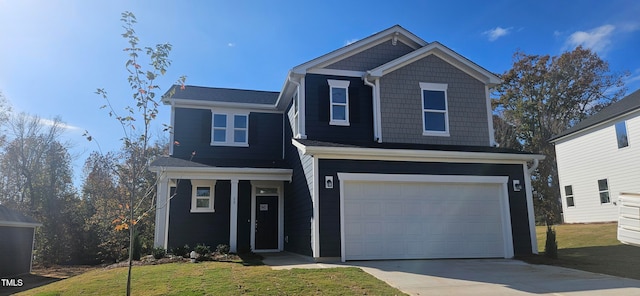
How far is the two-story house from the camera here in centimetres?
1111

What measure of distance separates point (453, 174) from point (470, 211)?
113cm

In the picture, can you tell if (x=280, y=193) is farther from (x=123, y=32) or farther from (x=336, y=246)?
(x=123, y=32)

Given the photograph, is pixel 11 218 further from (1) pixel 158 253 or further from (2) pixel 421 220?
(2) pixel 421 220

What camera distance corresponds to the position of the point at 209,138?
51.5 ft

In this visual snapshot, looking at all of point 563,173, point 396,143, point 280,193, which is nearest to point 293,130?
point 280,193

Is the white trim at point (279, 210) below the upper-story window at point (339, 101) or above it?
below

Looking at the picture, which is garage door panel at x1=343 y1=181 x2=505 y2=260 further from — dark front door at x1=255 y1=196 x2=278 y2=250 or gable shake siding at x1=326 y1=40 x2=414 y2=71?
dark front door at x1=255 y1=196 x2=278 y2=250

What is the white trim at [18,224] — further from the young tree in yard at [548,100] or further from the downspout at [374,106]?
the young tree in yard at [548,100]

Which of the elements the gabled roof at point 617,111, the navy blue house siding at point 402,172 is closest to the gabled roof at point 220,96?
the navy blue house siding at point 402,172

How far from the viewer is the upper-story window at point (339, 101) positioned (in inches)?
507

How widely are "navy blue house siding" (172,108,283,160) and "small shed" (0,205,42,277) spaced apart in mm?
6801

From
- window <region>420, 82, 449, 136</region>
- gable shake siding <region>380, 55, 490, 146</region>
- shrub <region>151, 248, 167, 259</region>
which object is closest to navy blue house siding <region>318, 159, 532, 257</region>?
gable shake siding <region>380, 55, 490, 146</region>

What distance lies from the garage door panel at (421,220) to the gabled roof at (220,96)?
683cm

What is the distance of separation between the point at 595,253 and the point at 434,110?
604 centimetres
